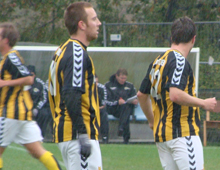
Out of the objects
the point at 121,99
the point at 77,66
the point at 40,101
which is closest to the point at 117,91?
the point at 121,99

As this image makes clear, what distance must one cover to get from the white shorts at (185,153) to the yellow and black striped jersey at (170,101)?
48 millimetres

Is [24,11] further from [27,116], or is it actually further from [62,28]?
[27,116]

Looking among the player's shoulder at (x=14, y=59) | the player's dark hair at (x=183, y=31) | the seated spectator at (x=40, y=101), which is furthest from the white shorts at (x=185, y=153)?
the seated spectator at (x=40, y=101)

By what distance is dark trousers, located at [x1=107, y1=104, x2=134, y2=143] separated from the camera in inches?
401

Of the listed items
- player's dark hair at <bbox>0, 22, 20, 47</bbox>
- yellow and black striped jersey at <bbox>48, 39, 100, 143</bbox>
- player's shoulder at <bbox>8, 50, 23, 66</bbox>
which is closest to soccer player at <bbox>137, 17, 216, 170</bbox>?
yellow and black striped jersey at <bbox>48, 39, 100, 143</bbox>

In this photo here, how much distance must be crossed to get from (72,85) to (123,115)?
728 cm

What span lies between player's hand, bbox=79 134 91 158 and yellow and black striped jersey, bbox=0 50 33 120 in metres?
1.67

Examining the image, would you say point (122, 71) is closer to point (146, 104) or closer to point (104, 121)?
point (104, 121)

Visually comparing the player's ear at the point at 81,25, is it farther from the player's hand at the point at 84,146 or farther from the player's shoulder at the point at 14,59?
the player's shoulder at the point at 14,59

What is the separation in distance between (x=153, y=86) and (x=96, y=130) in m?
0.68

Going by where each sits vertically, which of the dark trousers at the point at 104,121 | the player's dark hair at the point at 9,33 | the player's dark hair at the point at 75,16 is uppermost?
the player's dark hair at the point at 75,16

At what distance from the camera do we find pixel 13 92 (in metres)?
4.49

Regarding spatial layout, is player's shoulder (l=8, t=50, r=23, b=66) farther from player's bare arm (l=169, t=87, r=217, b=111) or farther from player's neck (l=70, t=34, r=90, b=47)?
player's bare arm (l=169, t=87, r=217, b=111)

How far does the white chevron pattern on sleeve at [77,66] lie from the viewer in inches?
118
